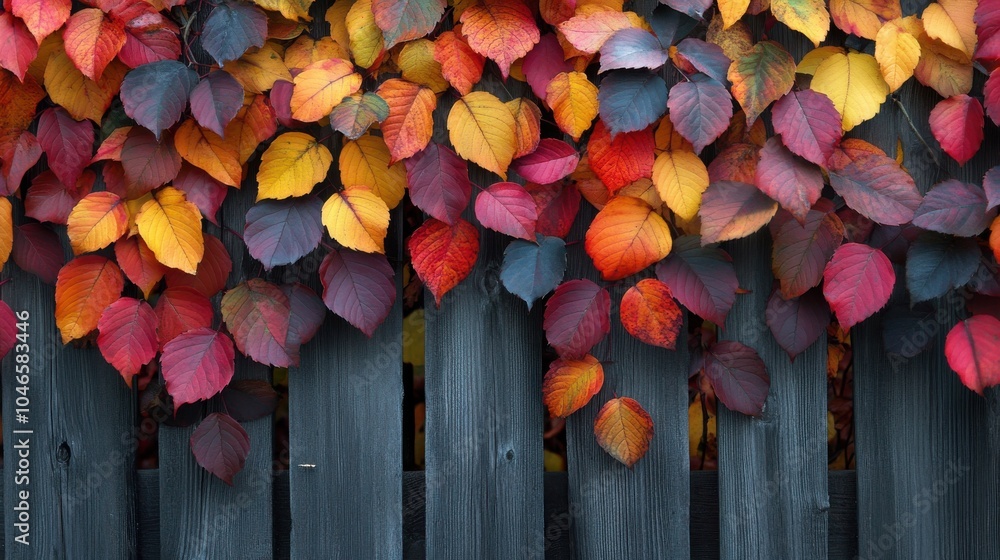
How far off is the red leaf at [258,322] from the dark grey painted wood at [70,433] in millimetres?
272

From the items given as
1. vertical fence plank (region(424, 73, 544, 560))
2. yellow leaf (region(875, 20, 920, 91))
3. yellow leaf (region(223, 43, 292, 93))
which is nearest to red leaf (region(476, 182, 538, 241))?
vertical fence plank (region(424, 73, 544, 560))

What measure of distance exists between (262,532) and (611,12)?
114 centimetres

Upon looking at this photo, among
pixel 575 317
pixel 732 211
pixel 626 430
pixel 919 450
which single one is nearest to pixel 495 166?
pixel 575 317

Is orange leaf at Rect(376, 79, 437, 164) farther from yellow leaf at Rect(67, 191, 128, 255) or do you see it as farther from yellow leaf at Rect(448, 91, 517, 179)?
yellow leaf at Rect(67, 191, 128, 255)

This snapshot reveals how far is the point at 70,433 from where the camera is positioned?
147 centimetres

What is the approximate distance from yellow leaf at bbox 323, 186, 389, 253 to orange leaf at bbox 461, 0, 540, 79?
315mm

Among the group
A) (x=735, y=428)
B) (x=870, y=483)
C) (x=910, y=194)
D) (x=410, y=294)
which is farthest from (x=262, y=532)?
(x=910, y=194)

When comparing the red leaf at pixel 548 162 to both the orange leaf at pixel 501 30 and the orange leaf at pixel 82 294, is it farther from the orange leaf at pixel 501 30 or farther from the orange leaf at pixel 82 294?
the orange leaf at pixel 82 294

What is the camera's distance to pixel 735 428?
4.86 feet

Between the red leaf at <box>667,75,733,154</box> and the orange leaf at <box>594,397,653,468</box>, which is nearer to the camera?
the red leaf at <box>667,75,733,154</box>

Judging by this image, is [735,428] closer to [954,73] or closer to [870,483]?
[870,483]

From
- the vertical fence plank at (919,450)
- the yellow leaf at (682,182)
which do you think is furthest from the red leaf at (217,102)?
the vertical fence plank at (919,450)

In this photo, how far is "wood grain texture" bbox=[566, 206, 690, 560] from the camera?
4.84ft

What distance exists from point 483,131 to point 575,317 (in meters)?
0.36
